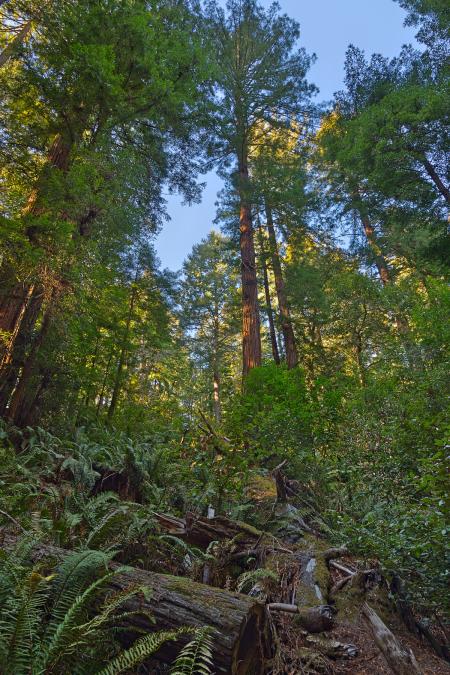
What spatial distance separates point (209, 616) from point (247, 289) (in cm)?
1124

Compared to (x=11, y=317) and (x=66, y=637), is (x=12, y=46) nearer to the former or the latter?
(x=11, y=317)

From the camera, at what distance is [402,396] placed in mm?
7938

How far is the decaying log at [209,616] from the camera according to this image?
6.65ft

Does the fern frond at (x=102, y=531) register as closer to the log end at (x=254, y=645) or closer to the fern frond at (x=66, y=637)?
the fern frond at (x=66, y=637)

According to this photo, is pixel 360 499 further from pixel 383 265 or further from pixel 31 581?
pixel 383 265

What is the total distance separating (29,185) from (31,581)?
7.84 meters

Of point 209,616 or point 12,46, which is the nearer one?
point 209,616

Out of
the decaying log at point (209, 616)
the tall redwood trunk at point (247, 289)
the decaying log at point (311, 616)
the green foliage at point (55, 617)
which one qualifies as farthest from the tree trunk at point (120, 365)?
the green foliage at point (55, 617)

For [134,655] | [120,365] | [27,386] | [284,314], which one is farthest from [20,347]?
[284,314]

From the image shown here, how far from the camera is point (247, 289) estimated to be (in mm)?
12844

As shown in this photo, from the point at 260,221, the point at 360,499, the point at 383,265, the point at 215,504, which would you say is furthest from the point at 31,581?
the point at 260,221

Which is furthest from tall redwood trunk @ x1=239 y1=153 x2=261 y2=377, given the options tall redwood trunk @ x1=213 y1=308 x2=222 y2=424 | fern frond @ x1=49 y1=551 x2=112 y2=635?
fern frond @ x1=49 y1=551 x2=112 y2=635

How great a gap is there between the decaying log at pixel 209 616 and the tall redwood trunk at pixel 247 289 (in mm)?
9115

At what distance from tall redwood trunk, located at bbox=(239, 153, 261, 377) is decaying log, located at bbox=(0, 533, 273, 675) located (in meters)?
9.12
